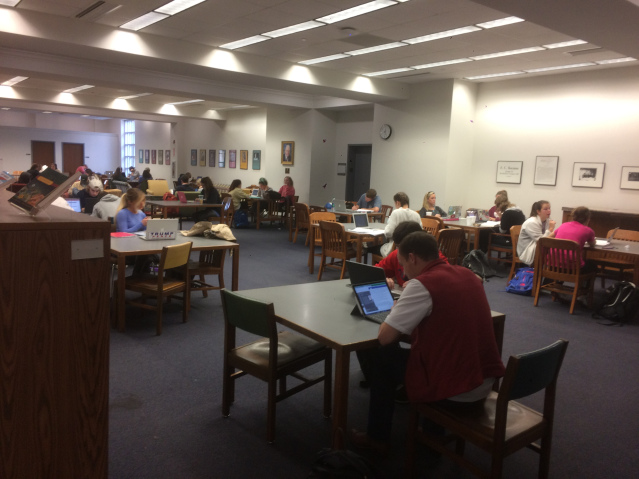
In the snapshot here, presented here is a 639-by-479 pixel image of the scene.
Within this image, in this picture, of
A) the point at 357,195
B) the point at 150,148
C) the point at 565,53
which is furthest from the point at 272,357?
the point at 150,148

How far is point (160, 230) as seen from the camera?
182 inches

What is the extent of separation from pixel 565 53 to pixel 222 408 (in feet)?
22.7

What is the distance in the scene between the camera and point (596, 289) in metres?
6.70

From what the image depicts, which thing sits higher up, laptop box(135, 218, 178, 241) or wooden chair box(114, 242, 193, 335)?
laptop box(135, 218, 178, 241)

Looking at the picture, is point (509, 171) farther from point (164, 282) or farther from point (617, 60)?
point (164, 282)

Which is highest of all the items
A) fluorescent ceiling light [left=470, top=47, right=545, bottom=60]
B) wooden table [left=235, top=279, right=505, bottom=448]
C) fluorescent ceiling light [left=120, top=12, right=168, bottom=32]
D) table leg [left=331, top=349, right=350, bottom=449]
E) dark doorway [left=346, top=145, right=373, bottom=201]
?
fluorescent ceiling light [left=470, top=47, right=545, bottom=60]

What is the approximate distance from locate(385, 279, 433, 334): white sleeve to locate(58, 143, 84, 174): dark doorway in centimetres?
2320

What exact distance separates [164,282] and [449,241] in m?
3.47

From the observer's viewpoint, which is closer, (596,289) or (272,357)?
(272,357)

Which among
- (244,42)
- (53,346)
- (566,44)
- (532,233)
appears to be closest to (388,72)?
(244,42)

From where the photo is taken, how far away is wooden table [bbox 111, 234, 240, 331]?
Result: 3998 millimetres

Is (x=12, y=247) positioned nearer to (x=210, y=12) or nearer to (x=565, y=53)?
(x=210, y=12)

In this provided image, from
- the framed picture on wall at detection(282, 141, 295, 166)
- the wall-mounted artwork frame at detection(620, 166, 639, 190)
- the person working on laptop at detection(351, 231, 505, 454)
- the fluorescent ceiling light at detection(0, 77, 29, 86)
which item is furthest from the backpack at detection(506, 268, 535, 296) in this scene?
the fluorescent ceiling light at detection(0, 77, 29, 86)

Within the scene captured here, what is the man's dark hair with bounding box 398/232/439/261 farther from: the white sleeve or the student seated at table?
the student seated at table
